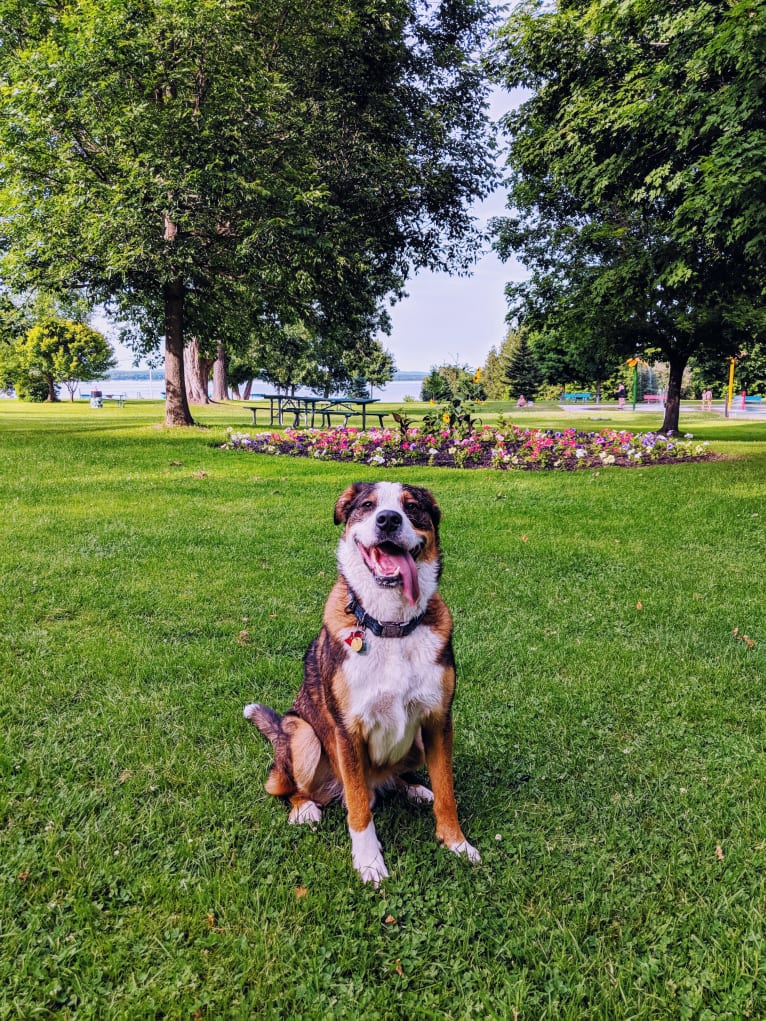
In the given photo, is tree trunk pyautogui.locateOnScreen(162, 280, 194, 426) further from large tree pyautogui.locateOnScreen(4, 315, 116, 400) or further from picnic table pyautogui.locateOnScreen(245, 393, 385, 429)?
large tree pyautogui.locateOnScreen(4, 315, 116, 400)

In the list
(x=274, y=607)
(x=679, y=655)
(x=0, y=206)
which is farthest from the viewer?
(x=0, y=206)

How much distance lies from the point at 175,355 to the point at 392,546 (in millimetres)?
15927

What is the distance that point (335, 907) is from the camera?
2125 millimetres

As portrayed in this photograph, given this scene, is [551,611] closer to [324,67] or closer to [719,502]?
[719,502]

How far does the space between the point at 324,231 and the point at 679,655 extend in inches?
569

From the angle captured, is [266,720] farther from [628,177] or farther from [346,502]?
[628,177]

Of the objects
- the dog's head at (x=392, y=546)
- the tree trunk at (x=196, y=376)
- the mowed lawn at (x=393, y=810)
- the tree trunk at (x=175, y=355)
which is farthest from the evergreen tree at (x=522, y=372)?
the dog's head at (x=392, y=546)

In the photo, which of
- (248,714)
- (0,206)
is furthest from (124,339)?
(248,714)

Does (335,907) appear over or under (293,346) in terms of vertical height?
under

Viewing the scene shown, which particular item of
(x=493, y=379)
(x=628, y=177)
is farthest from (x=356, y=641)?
(x=493, y=379)

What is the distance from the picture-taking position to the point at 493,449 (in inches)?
470

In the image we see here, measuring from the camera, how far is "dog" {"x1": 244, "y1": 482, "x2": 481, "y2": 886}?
219 cm

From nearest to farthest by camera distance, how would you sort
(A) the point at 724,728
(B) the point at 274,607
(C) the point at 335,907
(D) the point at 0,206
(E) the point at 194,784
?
(C) the point at 335,907 → (E) the point at 194,784 → (A) the point at 724,728 → (B) the point at 274,607 → (D) the point at 0,206

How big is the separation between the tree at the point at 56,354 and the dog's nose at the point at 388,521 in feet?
153
